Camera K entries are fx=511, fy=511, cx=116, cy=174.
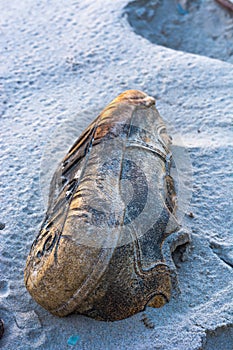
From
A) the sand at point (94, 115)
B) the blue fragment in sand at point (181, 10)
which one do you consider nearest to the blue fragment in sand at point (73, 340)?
the sand at point (94, 115)

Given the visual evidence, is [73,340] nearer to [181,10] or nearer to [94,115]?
[94,115]

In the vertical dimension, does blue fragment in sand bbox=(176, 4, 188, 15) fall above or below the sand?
above

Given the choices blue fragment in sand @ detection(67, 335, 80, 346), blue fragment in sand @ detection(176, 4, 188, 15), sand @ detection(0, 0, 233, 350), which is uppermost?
blue fragment in sand @ detection(176, 4, 188, 15)

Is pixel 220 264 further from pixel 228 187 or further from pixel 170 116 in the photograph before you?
pixel 170 116

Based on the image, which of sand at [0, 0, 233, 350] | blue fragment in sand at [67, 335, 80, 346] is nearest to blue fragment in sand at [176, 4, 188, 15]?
sand at [0, 0, 233, 350]

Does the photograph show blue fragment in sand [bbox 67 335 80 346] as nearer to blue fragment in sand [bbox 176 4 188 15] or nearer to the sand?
the sand

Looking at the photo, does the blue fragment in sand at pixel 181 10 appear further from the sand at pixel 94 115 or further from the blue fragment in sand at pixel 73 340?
the blue fragment in sand at pixel 73 340

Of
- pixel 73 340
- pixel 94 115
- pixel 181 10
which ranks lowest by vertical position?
pixel 73 340

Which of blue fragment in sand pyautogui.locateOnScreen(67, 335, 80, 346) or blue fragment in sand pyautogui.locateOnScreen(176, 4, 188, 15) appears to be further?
blue fragment in sand pyautogui.locateOnScreen(176, 4, 188, 15)

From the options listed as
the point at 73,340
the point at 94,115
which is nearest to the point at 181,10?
the point at 94,115

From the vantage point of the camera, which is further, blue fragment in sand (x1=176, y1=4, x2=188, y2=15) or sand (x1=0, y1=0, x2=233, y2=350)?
blue fragment in sand (x1=176, y1=4, x2=188, y2=15)
